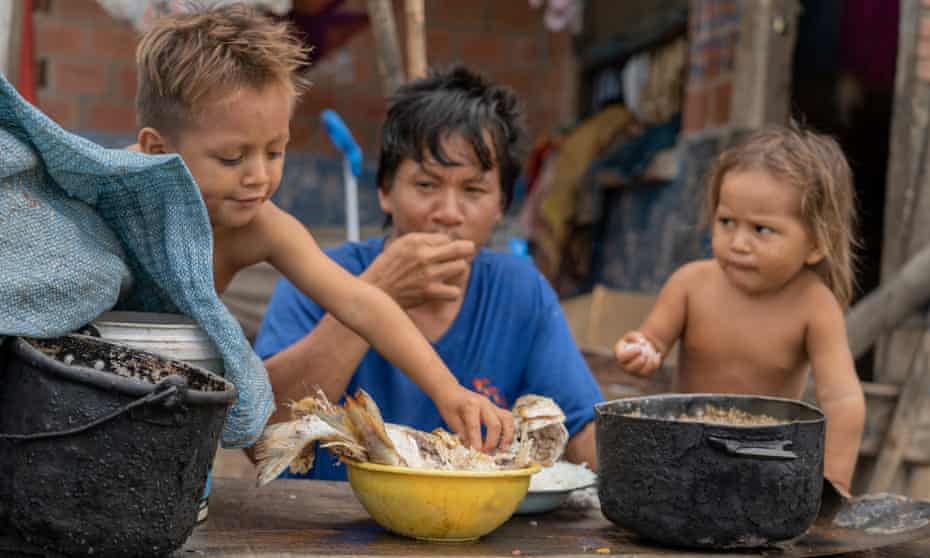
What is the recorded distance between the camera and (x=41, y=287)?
3.82ft

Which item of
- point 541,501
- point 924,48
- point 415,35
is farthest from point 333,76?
point 541,501

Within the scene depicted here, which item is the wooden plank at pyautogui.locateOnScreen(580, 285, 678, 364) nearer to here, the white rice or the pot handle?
the white rice

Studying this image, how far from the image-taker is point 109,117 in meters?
6.29

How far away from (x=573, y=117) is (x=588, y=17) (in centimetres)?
72

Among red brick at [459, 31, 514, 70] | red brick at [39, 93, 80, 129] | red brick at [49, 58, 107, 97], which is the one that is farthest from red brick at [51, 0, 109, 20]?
red brick at [459, 31, 514, 70]

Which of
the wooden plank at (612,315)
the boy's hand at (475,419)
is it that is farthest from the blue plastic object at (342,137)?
the boy's hand at (475,419)

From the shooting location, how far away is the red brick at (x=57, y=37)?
6.12 meters

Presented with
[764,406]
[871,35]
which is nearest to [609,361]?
[764,406]

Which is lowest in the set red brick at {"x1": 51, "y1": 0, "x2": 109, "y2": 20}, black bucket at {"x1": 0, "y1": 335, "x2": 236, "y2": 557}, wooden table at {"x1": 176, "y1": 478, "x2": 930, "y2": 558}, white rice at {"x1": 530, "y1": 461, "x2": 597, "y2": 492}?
white rice at {"x1": 530, "y1": 461, "x2": 597, "y2": 492}

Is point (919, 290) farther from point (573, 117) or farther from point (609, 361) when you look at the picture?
point (573, 117)

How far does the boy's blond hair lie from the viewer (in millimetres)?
1694

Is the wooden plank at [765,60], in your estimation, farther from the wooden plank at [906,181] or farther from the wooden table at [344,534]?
the wooden table at [344,534]

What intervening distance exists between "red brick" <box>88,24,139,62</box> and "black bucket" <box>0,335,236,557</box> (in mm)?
5499

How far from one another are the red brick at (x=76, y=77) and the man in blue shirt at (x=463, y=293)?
14.2 ft
